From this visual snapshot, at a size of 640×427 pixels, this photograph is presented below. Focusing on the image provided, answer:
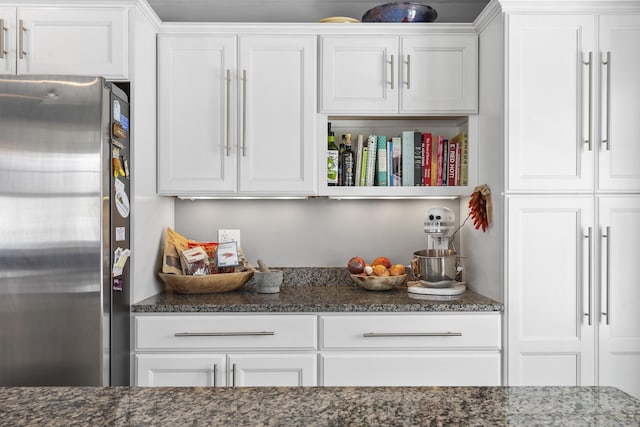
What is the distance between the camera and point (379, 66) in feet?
8.46

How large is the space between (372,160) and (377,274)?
24.0 inches

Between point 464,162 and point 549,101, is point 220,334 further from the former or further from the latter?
point 549,101

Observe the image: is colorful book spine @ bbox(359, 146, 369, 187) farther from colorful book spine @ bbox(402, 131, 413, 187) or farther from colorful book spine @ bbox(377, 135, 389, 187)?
colorful book spine @ bbox(402, 131, 413, 187)

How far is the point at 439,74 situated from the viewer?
8.45ft

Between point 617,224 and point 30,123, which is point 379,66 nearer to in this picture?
point 617,224

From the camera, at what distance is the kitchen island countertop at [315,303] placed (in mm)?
2234

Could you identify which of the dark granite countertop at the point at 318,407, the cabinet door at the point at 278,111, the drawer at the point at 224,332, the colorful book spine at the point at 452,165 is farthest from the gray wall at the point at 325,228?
the dark granite countertop at the point at 318,407

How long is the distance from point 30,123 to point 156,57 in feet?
2.57

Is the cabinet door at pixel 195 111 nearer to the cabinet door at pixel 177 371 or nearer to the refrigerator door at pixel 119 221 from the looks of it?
the refrigerator door at pixel 119 221

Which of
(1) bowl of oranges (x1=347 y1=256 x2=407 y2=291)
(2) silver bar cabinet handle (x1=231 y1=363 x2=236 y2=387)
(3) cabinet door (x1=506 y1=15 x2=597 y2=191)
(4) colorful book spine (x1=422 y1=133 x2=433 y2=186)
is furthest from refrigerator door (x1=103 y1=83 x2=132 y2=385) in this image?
(3) cabinet door (x1=506 y1=15 x2=597 y2=191)

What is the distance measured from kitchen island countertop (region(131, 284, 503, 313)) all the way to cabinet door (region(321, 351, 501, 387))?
21 cm

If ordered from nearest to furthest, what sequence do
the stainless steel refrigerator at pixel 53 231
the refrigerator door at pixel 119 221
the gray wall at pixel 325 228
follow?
the stainless steel refrigerator at pixel 53 231
the refrigerator door at pixel 119 221
the gray wall at pixel 325 228

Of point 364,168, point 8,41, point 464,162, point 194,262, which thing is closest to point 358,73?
point 364,168

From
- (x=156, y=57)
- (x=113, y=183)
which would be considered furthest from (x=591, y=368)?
(x=156, y=57)
